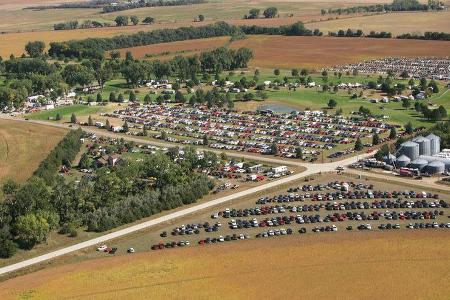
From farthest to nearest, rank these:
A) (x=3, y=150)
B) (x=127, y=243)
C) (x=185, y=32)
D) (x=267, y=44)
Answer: (x=185, y=32) → (x=267, y=44) → (x=3, y=150) → (x=127, y=243)

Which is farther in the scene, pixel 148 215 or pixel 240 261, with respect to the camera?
pixel 148 215

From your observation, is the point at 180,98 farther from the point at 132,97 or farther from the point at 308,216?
the point at 308,216

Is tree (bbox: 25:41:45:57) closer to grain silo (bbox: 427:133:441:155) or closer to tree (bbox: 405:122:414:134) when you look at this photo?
tree (bbox: 405:122:414:134)

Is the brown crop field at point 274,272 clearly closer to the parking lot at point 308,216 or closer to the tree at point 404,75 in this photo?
the parking lot at point 308,216

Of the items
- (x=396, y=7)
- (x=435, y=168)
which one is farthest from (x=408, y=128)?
(x=396, y=7)

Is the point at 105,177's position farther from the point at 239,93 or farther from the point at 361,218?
the point at 239,93

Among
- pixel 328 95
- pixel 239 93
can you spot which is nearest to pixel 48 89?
pixel 239 93

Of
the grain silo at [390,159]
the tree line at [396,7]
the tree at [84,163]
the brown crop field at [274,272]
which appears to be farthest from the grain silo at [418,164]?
the tree line at [396,7]
